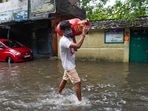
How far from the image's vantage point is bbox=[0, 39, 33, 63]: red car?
756 inches

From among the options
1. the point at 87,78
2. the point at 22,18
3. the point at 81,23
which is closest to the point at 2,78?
the point at 87,78

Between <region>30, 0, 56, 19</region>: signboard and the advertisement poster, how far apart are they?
59cm

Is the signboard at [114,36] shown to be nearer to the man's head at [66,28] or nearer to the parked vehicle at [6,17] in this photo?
the parked vehicle at [6,17]

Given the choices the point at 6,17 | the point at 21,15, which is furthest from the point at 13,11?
the point at 21,15

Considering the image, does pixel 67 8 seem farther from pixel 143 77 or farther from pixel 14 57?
pixel 143 77

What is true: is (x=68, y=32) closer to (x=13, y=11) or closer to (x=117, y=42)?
(x=117, y=42)

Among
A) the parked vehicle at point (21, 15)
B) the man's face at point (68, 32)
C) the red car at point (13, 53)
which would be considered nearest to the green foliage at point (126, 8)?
the parked vehicle at point (21, 15)

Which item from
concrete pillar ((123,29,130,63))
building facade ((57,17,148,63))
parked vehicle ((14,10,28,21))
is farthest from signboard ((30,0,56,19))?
concrete pillar ((123,29,130,63))

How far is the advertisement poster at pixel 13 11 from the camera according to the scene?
2167 centimetres

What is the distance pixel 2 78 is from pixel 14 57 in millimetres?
6986

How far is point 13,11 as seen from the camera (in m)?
22.6

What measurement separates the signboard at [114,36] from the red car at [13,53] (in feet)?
17.0

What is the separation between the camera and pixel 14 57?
1912 centimetres

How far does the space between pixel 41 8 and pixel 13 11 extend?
9.44 feet
